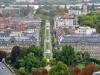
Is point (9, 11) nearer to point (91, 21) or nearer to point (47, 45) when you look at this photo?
point (91, 21)

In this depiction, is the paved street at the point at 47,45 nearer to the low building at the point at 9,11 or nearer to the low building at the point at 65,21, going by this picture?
the low building at the point at 65,21

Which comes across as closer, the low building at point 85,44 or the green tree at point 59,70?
the green tree at point 59,70

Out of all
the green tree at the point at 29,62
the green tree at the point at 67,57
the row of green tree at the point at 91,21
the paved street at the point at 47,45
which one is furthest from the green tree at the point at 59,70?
the row of green tree at the point at 91,21

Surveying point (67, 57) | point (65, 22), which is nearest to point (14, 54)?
point (67, 57)

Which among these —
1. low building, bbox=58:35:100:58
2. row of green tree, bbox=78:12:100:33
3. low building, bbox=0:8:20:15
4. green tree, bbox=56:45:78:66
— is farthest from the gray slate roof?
A: low building, bbox=0:8:20:15

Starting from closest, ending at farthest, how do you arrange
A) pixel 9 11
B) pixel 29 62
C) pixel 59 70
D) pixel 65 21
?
pixel 59 70 → pixel 29 62 → pixel 65 21 → pixel 9 11

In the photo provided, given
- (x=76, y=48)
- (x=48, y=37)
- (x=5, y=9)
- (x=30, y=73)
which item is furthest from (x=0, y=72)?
(x=5, y=9)

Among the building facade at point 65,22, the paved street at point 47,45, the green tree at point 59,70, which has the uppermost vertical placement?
the green tree at point 59,70

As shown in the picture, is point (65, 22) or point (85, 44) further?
point (65, 22)

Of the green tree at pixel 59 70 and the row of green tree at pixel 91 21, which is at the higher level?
the green tree at pixel 59 70

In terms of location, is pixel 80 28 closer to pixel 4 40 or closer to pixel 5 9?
pixel 4 40

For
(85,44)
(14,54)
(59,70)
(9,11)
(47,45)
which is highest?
(59,70)
